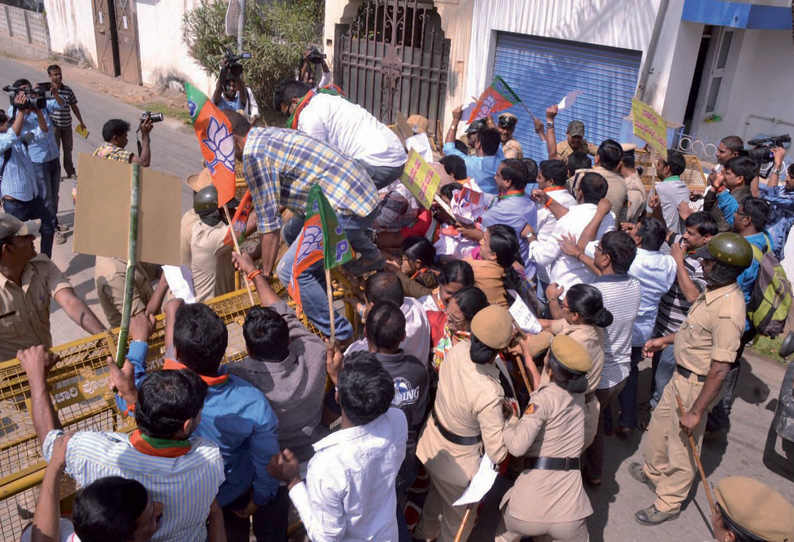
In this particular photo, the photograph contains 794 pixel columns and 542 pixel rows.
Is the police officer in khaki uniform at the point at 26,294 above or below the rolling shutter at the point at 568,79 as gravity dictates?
below

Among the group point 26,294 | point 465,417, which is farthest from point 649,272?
point 26,294

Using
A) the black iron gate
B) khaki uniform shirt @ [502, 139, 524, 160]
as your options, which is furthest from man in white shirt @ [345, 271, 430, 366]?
the black iron gate

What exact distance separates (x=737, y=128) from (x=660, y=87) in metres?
2.45

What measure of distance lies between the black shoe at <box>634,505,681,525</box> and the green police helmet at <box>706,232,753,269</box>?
1737 mm

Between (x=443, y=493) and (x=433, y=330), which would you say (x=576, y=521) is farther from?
(x=433, y=330)

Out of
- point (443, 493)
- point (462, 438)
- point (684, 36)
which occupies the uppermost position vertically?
point (684, 36)

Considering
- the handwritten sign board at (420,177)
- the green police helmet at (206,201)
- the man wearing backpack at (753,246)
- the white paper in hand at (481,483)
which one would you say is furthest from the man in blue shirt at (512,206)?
the white paper in hand at (481,483)

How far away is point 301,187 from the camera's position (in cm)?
398

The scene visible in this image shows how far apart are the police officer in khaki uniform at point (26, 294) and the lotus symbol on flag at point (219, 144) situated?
45.1 inches

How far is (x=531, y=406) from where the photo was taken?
3.26 metres

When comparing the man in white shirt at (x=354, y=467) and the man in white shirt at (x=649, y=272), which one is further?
the man in white shirt at (x=649, y=272)

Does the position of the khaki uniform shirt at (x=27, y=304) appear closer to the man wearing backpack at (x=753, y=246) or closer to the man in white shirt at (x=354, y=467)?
the man in white shirt at (x=354, y=467)

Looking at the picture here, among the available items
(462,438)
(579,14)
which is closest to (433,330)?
(462,438)

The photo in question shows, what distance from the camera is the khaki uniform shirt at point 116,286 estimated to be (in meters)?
4.46
